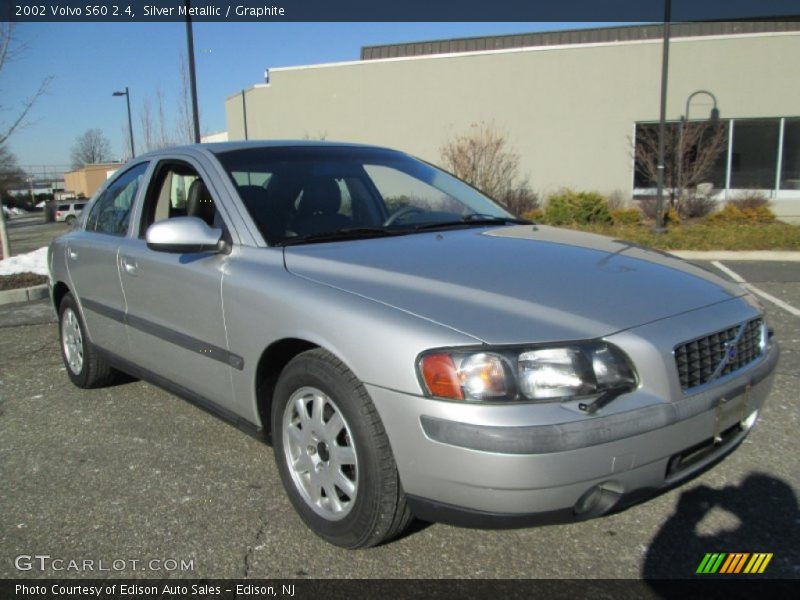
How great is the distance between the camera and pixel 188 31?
13.5 metres

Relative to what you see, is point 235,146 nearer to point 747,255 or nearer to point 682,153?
point 747,255

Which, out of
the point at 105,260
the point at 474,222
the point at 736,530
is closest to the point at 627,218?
the point at 474,222

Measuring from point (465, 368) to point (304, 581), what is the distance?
103cm

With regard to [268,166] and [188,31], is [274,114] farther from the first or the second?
[268,166]

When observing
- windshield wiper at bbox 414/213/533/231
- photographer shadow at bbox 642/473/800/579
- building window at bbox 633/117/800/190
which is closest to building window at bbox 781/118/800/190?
building window at bbox 633/117/800/190

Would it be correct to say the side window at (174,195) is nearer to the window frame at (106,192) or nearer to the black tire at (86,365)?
the window frame at (106,192)

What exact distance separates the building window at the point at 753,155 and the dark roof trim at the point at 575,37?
16.3 ft

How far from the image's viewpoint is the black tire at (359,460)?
228cm

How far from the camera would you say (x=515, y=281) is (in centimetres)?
251

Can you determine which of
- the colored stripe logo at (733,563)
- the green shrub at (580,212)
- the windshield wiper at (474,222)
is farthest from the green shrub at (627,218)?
the colored stripe logo at (733,563)

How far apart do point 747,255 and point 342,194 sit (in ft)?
28.5

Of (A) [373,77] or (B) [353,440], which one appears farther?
(A) [373,77]

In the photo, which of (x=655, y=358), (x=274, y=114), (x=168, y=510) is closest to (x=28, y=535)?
(x=168, y=510)

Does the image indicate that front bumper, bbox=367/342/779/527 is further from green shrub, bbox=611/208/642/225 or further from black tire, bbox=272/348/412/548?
green shrub, bbox=611/208/642/225
